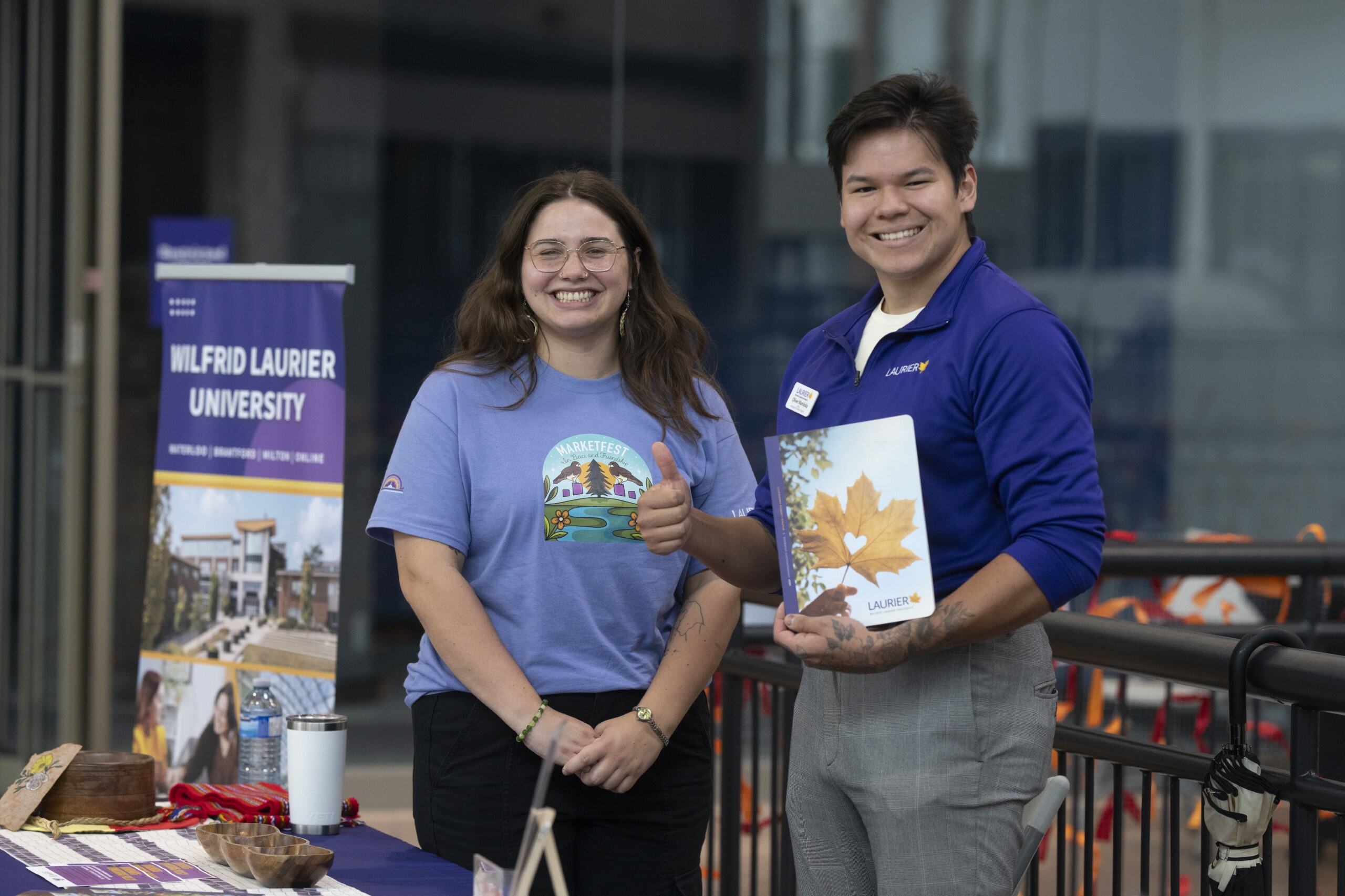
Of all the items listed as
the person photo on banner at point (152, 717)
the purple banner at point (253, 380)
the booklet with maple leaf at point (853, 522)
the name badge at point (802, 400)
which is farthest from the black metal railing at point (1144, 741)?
the person photo on banner at point (152, 717)

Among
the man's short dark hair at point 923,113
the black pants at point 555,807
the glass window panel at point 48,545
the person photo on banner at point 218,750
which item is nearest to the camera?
the man's short dark hair at point 923,113

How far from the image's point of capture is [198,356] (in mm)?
3934

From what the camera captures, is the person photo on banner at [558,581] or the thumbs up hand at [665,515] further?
the person photo on banner at [558,581]

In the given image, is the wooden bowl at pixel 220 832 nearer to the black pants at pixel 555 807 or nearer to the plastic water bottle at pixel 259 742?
the black pants at pixel 555 807

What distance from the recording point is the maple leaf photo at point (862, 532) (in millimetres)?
1806

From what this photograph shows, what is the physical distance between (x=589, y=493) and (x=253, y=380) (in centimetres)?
172

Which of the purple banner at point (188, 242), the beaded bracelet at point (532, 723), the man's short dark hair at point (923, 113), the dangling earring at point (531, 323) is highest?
the purple banner at point (188, 242)

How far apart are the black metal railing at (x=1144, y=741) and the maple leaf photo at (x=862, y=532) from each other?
613 mm

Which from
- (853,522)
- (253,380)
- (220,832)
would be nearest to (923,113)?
(853,522)

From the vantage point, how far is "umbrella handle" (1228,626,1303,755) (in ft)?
6.61

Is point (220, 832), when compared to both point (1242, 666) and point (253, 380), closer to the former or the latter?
point (1242, 666)

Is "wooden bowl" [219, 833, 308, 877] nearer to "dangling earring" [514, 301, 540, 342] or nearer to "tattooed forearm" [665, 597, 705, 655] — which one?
"tattooed forearm" [665, 597, 705, 655]

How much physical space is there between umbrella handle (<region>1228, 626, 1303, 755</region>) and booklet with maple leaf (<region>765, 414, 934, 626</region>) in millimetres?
531

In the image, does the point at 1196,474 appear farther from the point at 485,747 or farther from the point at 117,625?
the point at 485,747
